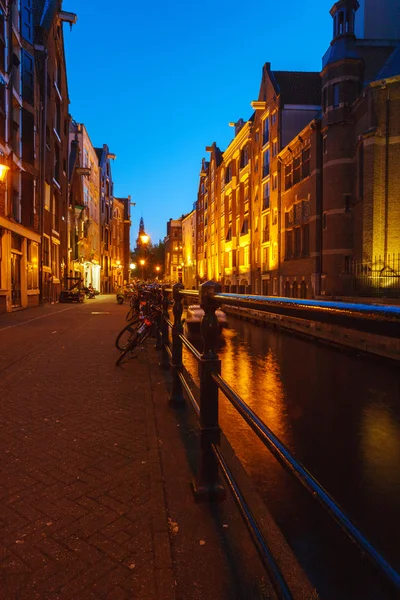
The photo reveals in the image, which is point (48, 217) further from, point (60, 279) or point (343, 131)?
point (343, 131)

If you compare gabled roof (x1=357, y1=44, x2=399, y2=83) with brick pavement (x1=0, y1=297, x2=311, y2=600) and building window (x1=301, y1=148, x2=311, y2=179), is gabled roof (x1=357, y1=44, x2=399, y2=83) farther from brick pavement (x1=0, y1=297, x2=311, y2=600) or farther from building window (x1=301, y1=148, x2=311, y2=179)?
brick pavement (x1=0, y1=297, x2=311, y2=600)

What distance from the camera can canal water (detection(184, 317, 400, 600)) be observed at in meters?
2.78

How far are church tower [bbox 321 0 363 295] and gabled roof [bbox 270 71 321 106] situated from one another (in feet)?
28.1

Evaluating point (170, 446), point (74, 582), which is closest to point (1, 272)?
point (170, 446)

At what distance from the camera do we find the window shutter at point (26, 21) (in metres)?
24.2

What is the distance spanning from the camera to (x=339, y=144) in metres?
23.8

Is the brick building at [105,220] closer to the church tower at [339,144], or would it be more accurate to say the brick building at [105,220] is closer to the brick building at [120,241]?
the brick building at [120,241]

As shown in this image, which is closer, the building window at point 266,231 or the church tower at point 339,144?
the church tower at point 339,144

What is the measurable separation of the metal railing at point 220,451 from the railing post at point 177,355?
0.04 ft

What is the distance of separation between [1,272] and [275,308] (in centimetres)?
1950

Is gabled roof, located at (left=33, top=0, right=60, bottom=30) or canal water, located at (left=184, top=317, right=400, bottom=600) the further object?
gabled roof, located at (left=33, top=0, right=60, bottom=30)

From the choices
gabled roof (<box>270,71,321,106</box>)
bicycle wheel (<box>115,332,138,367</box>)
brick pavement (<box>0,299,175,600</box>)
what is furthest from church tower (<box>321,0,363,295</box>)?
brick pavement (<box>0,299,175,600</box>)

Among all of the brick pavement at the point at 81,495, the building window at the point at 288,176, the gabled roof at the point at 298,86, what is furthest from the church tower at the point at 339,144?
the brick pavement at the point at 81,495

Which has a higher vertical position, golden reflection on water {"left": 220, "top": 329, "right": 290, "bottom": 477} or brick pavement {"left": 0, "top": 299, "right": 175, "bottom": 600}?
brick pavement {"left": 0, "top": 299, "right": 175, "bottom": 600}
